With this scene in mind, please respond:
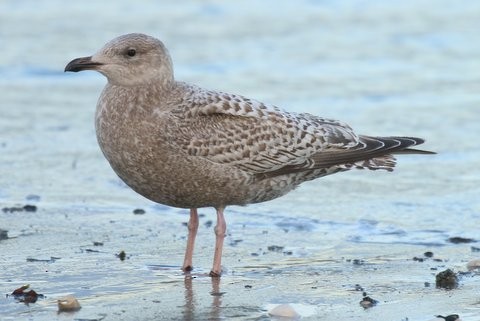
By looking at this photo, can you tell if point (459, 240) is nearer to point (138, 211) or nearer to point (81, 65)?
point (138, 211)

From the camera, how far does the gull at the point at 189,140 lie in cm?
831

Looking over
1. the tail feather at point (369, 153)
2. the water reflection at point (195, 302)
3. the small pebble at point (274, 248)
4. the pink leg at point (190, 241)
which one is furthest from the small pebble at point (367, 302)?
the tail feather at point (369, 153)

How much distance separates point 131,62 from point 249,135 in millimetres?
988

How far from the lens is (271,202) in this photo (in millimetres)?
10406

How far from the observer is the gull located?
327 inches

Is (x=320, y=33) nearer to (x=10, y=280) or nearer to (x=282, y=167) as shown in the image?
(x=282, y=167)

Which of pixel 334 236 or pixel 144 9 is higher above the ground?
pixel 144 9

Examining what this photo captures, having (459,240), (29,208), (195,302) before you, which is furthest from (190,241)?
(459,240)

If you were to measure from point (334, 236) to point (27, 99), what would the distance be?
5600 millimetres

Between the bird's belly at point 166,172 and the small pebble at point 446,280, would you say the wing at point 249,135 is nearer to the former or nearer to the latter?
the bird's belly at point 166,172

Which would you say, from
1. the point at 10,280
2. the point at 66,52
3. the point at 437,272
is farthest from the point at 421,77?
the point at 10,280

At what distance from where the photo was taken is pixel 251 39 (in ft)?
55.9

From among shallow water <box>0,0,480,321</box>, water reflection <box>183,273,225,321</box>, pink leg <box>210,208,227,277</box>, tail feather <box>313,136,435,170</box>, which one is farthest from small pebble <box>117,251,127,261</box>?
tail feather <box>313,136,435,170</box>

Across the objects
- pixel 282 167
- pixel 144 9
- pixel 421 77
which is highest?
pixel 144 9
